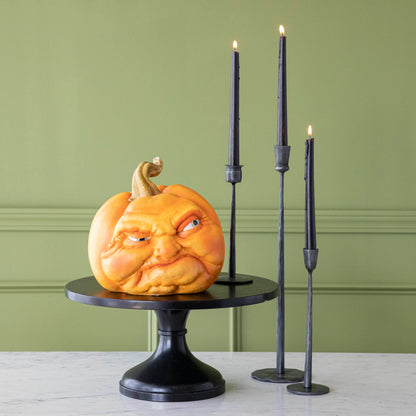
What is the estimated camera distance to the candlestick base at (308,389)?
0.97m

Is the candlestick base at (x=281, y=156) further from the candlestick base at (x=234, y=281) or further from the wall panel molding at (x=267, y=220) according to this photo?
the wall panel molding at (x=267, y=220)

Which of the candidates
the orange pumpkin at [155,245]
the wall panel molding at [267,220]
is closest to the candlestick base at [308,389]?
the orange pumpkin at [155,245]

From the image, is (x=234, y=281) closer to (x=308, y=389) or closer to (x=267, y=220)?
(x=308, y=389)

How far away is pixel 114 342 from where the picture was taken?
6.72 feet

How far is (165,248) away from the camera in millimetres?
917

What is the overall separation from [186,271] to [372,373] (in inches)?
16.9

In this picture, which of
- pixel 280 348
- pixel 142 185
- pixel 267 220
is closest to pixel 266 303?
pixel 267 220

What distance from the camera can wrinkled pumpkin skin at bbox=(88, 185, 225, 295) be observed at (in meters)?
0.92

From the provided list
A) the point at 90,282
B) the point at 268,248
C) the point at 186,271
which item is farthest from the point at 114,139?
the point at 186,271

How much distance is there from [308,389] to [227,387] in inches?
5.3

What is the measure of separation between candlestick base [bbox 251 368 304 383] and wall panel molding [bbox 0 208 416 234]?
3.03ft

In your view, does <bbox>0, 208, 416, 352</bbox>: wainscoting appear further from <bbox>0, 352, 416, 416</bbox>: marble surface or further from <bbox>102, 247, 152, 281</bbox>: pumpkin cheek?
<bbox>102, 247, 152, 281</bbox>: pumpkin cheek

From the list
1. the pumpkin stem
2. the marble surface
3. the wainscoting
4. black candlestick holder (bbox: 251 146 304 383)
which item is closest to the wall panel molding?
the wainscoting

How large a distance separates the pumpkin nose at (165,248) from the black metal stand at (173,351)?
62mm
